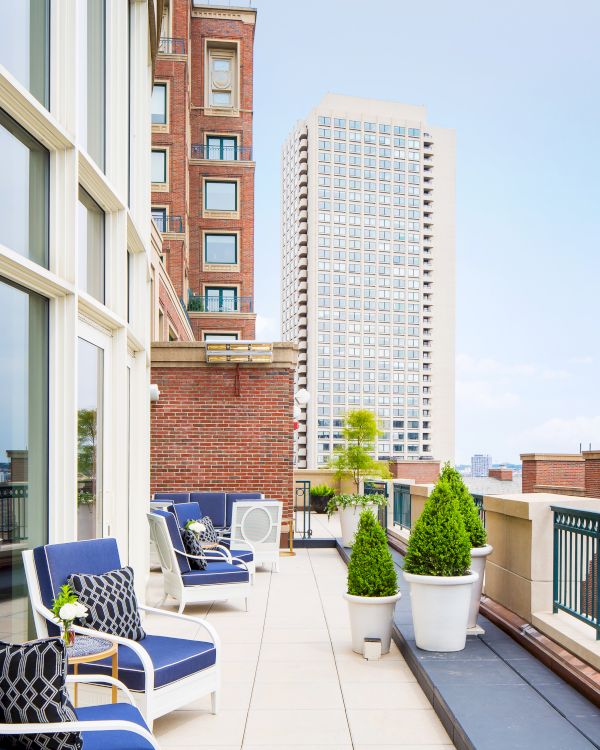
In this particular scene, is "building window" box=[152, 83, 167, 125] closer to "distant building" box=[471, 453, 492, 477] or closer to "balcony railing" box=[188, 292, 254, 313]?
"balcony railing" box=[188, 292, 254, 313]

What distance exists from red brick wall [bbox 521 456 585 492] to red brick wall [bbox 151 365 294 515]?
28.4ft

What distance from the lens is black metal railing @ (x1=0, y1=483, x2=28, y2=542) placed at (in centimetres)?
422

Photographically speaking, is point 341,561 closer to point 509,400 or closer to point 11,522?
point 11,522

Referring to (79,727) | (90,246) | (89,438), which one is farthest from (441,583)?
(90,246)

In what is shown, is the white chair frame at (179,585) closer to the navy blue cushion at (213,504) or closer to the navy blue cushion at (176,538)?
the navy blue cushion at (176,538)

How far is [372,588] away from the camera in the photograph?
6.13 meters

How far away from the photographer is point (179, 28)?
28234mm

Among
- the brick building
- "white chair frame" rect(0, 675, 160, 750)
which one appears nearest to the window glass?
"white chair frame" rect(0, 675, 160, 750)

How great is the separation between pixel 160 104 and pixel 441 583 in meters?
24.9

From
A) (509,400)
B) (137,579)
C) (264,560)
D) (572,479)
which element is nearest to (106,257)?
(137,579)

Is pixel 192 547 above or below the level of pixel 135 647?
below

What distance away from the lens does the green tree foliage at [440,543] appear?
5855mm

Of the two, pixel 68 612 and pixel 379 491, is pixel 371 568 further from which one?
pixel 379 491

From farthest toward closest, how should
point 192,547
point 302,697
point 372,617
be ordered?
point 192,547 < point 372,617 < point 302,697
